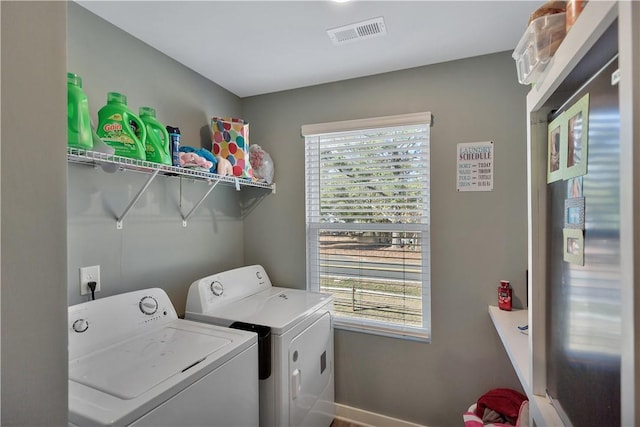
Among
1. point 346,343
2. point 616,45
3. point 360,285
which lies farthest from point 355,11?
point 346,343

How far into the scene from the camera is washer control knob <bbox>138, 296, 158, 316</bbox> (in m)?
1.56

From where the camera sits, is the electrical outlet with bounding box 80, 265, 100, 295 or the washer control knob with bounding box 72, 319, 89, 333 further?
the electrical outlet with bounding box 80, 265, 100, 295

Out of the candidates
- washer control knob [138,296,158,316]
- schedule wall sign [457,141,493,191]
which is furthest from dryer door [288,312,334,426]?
schedule wall sign [457,141,493,191]

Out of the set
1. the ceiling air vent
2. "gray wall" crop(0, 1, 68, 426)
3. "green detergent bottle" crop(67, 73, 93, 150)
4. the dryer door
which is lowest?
the dryer door

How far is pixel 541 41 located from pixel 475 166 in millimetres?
1338

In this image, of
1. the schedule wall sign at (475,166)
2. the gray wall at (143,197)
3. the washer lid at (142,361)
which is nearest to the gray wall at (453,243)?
the schedule wall sign at (475,166)

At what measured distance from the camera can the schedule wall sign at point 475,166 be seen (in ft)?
6.26

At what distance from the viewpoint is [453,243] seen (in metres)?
2.00

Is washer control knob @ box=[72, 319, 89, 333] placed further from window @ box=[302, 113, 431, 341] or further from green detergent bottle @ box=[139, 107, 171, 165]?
window @ box=[302, 113, 431, 341]

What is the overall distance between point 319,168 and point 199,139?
0.91m

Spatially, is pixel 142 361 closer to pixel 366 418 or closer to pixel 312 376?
pixel 312 376

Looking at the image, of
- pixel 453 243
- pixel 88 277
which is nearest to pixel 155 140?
pixel 88 277

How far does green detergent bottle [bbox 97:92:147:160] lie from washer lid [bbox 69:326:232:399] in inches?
33.9

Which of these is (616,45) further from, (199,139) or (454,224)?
(199,139)
